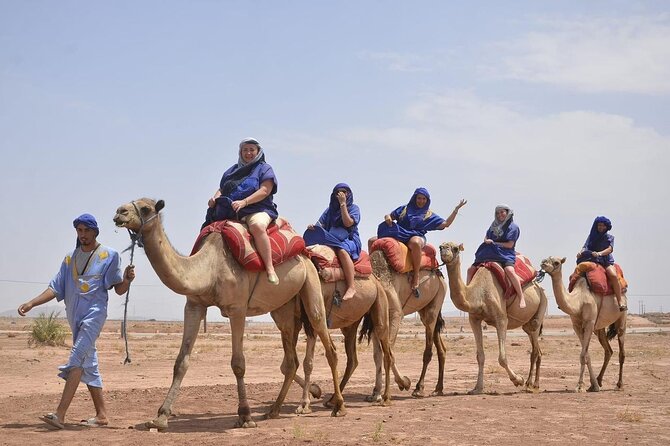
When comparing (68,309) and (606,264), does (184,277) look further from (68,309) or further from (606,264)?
(606,264)

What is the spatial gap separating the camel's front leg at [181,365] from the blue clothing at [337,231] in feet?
10.6

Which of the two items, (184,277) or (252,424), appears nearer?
(184,277)

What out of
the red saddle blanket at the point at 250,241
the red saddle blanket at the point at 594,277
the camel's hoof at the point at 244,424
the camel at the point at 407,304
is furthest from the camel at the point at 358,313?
the red saddle blanket at the point at 594,277

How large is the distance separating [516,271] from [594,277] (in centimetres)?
209

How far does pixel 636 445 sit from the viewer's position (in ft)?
32.7

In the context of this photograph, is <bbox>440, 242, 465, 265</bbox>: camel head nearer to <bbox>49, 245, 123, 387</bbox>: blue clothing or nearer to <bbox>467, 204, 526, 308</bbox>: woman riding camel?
<bbox>467, 204, 526, 308</bbox>: woman riding camel

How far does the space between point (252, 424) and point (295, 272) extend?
2047 millimetres

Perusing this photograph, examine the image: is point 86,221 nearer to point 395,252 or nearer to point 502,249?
point 395,252

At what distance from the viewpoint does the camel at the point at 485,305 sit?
16234 millimetres

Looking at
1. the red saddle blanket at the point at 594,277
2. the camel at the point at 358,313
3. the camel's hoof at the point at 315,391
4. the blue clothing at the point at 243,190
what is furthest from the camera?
the red saddle blanket at the point at 594,277

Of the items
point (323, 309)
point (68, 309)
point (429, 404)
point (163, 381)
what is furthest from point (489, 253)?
point (68, 309)

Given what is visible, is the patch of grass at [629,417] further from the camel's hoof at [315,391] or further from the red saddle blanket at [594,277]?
the red saddle blanket at [594,277]

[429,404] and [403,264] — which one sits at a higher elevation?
[403,264]

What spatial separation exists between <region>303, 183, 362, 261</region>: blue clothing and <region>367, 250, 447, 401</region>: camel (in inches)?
47.1
